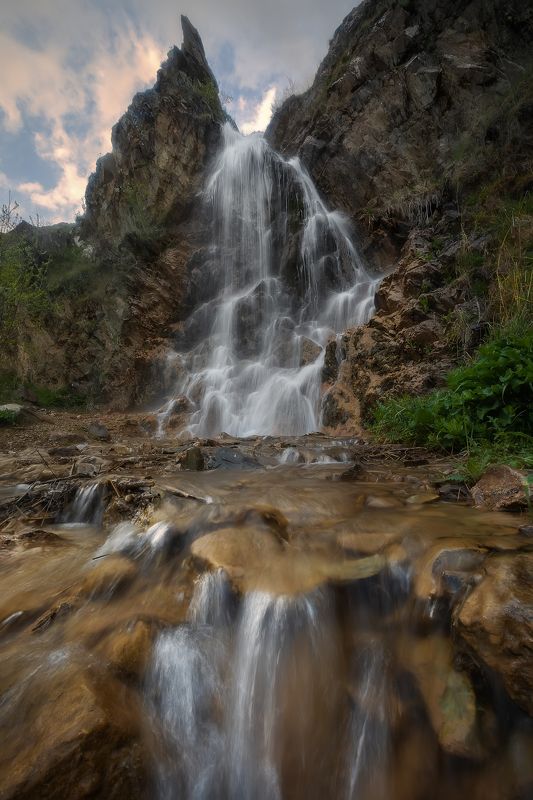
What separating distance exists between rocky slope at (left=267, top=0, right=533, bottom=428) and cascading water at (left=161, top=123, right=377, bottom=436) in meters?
1.03

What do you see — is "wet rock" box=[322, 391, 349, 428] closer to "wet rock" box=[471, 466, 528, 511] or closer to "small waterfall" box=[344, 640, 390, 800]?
"wet rock" box=[471, 466, 528, 511]

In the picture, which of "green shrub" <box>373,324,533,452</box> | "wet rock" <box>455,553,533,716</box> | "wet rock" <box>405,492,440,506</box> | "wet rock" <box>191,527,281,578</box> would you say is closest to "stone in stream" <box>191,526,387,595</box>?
"wet rock" <box>191,527,281,578</box>

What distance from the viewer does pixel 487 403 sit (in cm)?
360

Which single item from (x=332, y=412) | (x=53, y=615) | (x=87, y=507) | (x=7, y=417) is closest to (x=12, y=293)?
(x=7, y=417)

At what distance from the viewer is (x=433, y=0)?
12602 mm

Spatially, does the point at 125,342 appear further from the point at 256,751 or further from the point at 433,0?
the point at 433,0

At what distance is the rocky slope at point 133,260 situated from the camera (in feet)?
47.4

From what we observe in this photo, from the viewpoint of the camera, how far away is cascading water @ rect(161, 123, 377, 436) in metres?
9.79

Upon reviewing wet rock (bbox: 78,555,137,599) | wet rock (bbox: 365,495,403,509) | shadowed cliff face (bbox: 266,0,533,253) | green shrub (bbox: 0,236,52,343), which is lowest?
wet rock (bbox: 78,555,137,599)

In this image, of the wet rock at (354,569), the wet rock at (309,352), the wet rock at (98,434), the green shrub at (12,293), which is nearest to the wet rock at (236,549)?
the wet rock at (354,569)

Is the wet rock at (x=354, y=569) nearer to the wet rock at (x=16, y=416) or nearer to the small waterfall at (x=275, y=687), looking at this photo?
the small waterfall at (x=275, y=687)

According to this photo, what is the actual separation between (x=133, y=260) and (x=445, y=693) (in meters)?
16.3

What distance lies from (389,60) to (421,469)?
15165 mm

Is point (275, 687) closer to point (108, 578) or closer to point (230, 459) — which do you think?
point (108, 578)
